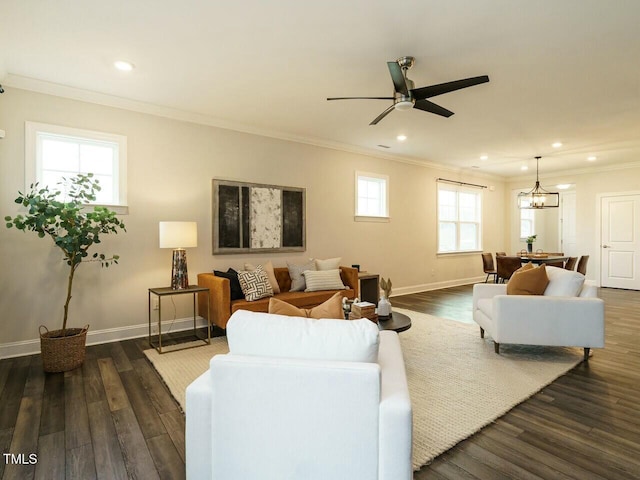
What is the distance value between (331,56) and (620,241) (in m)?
7.99

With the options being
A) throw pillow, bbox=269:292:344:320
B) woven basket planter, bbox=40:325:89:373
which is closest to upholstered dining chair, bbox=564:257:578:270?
throw pillow, bbox=269:292:344:320

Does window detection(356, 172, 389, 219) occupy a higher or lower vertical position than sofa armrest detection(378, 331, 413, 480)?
higher

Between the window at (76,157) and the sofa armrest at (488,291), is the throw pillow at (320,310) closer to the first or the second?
the sofa armrest at (488,291)

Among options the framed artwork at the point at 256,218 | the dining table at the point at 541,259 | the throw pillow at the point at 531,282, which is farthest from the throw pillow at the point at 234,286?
the dining table at the point at 541,259

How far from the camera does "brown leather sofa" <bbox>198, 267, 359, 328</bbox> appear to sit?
3799 mm

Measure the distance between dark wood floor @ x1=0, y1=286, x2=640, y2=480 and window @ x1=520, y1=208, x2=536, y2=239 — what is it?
637cm

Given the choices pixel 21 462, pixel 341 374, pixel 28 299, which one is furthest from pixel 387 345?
pixel 28 299

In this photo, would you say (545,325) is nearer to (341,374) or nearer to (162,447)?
(341,374)

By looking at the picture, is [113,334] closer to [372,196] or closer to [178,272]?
[178,272]

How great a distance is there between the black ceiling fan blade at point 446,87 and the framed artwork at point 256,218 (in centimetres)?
265

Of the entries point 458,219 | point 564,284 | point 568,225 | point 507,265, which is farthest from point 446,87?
point 568,225

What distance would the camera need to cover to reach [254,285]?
407 centimetres

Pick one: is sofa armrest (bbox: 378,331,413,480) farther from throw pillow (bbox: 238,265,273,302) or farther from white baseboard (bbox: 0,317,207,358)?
white baseboard (bbox: 0,317,207,358)

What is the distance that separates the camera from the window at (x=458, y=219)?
25.3ft
